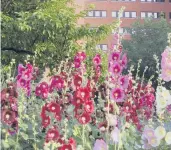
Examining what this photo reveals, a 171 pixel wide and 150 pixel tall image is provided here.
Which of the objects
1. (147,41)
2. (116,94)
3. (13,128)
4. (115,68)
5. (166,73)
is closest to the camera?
(166,73)

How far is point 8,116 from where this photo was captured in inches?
164

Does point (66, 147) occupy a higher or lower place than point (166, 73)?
lower

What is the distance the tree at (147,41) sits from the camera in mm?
40344

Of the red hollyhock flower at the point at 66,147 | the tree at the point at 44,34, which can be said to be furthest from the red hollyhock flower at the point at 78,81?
the tree at the point at 44,34

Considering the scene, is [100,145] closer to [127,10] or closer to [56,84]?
[56,84]

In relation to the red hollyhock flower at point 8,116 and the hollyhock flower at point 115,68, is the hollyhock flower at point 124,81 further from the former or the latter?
the red hollyhock flower at point 8,116

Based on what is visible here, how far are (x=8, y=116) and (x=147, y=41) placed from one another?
38015 millimetres

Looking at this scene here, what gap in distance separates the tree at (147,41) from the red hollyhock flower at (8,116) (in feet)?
114

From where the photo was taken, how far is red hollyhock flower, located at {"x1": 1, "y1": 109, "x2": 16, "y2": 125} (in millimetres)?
4141

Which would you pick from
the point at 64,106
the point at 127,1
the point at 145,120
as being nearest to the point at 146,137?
the point at 64,106

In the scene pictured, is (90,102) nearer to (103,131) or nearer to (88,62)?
(103,131)

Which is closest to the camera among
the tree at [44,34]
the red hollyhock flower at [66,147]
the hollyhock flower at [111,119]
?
the red hollyhock flower at [66,147]

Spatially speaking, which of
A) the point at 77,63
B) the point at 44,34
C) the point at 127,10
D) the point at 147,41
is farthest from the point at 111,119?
the point at 127,10

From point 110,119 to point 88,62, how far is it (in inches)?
394
